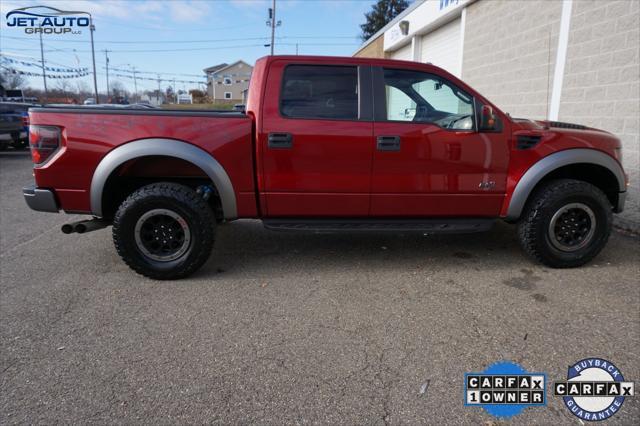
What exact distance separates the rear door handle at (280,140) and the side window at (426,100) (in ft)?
3.02

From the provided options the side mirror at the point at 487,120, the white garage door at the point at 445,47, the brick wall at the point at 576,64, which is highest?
the white garage door at the point at 445,47

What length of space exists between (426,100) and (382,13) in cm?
4659

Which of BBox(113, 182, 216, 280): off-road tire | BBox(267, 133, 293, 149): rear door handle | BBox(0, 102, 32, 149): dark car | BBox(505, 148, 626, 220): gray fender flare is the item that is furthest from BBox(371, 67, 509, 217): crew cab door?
BBox(0, 102, 32, 149): dark car

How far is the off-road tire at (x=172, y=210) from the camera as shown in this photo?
3459 millimetres

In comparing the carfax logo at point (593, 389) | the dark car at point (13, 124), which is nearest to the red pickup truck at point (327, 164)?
the carfax logo at point (593, 389)

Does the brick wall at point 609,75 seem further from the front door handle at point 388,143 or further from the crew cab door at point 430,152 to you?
the front door handle at point 388,143

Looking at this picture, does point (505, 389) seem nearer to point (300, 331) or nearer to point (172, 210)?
point (300, 331)

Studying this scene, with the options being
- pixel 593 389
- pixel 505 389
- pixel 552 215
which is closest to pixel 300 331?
pixel 505 389

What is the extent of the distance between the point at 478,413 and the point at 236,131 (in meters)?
2.71

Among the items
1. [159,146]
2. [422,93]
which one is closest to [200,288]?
[159,146]

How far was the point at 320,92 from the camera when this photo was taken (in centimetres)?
359

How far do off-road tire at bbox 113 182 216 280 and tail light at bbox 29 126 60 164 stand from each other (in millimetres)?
718

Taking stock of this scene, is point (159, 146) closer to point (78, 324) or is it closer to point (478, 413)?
point (78, 324)

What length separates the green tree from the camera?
44.0 metres
